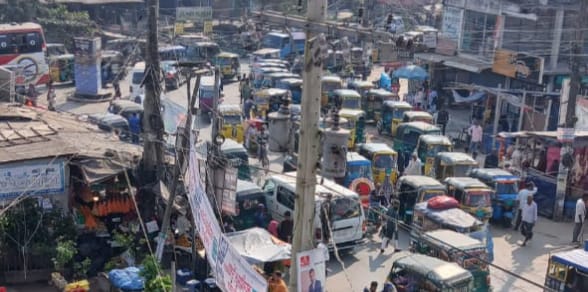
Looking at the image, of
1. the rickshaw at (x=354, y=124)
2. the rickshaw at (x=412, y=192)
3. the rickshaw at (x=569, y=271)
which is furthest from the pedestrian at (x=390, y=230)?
the rickshaw at (x=354, y=124)

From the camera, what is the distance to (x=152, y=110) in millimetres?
16984

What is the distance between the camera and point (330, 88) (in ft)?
115

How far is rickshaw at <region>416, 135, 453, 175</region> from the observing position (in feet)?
81.8

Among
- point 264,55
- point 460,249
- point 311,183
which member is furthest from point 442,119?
point 311,183

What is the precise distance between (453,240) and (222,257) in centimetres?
764

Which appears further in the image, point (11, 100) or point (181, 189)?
point (11, 100)

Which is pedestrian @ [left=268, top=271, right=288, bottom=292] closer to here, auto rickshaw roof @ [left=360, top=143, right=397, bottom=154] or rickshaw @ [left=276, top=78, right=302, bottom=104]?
auto rickshaw roof @ [left=360, top=143, right=397, bottom=154]

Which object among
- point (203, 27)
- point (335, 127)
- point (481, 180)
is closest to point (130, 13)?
point (203, 27)

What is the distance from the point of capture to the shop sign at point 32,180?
15.9m

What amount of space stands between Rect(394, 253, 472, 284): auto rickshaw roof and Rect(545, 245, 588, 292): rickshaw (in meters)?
2.03

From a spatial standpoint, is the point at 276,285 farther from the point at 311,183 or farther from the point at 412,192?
the point at 412,192

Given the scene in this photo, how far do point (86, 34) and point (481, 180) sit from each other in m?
34.1

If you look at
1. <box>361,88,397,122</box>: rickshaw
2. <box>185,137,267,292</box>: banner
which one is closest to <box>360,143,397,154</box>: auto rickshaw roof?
<box>361,88,397,122</box>: rickshaw

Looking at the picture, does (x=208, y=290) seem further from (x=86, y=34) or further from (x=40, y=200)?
(x=86, y=34)
